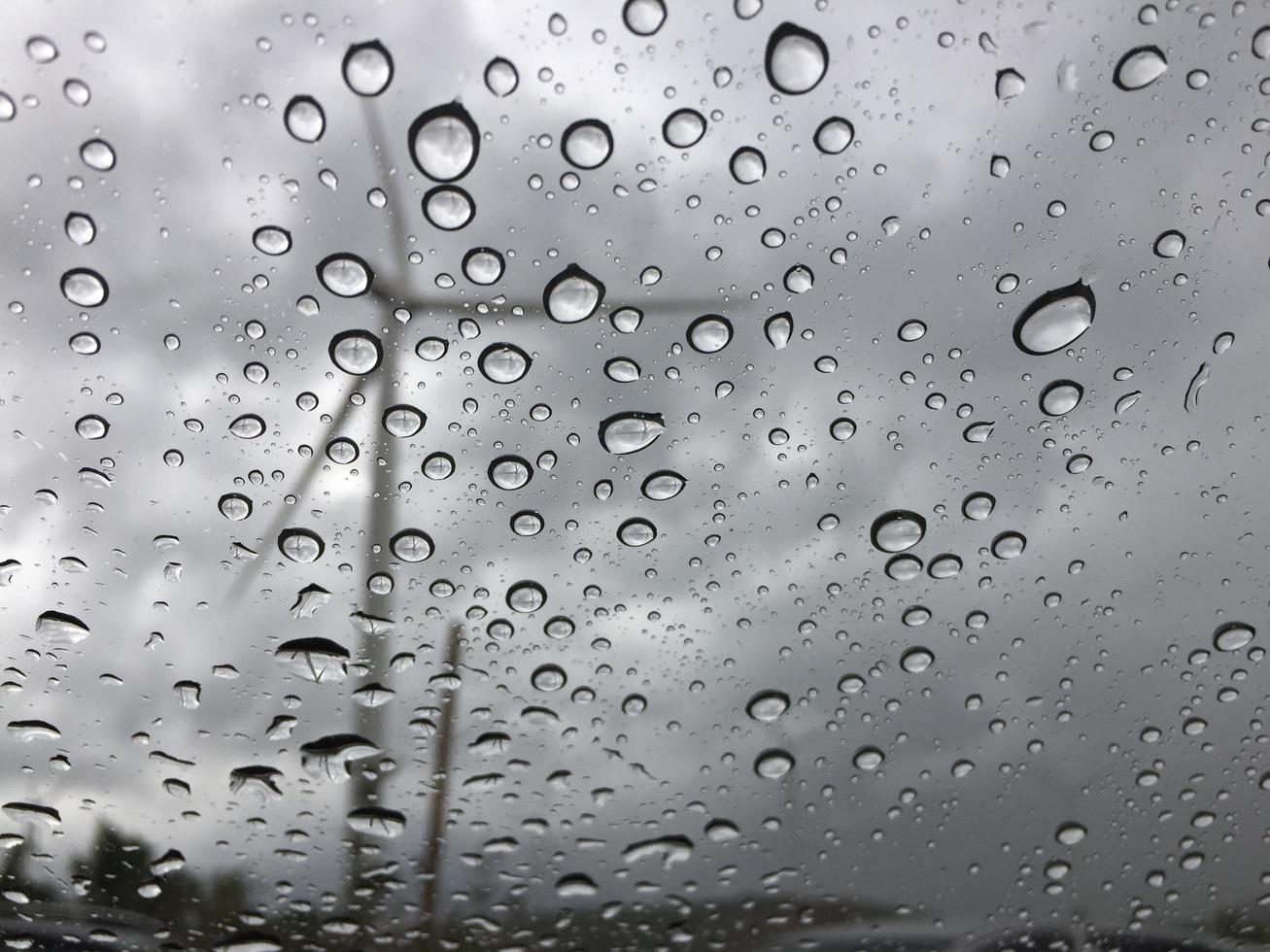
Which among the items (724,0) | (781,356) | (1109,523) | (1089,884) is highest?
(724,0)

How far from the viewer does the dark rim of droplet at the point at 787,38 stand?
587mm

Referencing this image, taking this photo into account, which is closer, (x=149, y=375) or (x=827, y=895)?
(x=149, y=375)

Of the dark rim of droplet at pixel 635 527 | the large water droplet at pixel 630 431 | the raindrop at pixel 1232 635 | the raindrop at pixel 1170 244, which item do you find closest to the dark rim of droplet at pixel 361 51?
the large water droplet at pixel 630 431

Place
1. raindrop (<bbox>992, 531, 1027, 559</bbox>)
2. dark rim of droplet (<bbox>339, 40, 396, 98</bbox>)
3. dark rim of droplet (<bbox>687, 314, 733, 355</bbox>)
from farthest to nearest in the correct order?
raindrop (<bbox>992, 531, 1027, 559</bbox>), dark rim of droplet (<bbox>687, 314, 733, 355</bbox>), dark rim of droplet (<bbox>339, 40, 396, 98</bbox>)

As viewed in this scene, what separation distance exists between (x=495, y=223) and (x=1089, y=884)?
1.14 m

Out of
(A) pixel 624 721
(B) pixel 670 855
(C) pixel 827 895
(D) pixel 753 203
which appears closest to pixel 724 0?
(D) pixel 753 203

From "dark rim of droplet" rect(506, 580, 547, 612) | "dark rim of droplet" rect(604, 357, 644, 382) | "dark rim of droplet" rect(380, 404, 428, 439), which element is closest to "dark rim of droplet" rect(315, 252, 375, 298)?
"dark rim of droplet" rect(380, 404, 428, 439)

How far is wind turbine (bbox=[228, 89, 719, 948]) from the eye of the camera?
0.64m

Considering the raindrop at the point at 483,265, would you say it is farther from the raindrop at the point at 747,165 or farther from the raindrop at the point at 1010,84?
the raindrop at the point at 1010,84

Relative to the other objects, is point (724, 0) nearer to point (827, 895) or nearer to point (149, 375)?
point (149, 375)

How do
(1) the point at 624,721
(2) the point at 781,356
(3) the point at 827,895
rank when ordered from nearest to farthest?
1. (2) the point at 781,356
2. (1) the point at 624,721
3. (3) the point at 827,895

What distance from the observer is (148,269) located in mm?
617

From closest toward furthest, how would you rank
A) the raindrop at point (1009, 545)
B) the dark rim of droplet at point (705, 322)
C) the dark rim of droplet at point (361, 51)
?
the dark rim of droplet at point (361, 51)
the dark rim of droplet at point (705, 322)
the raindrop at point (1009, 545)

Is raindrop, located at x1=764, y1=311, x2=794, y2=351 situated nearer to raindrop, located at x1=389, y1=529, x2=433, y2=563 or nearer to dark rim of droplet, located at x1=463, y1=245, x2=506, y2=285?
dark rim of droplet, located at x1=463, y1=245, x2=506, y2=285
